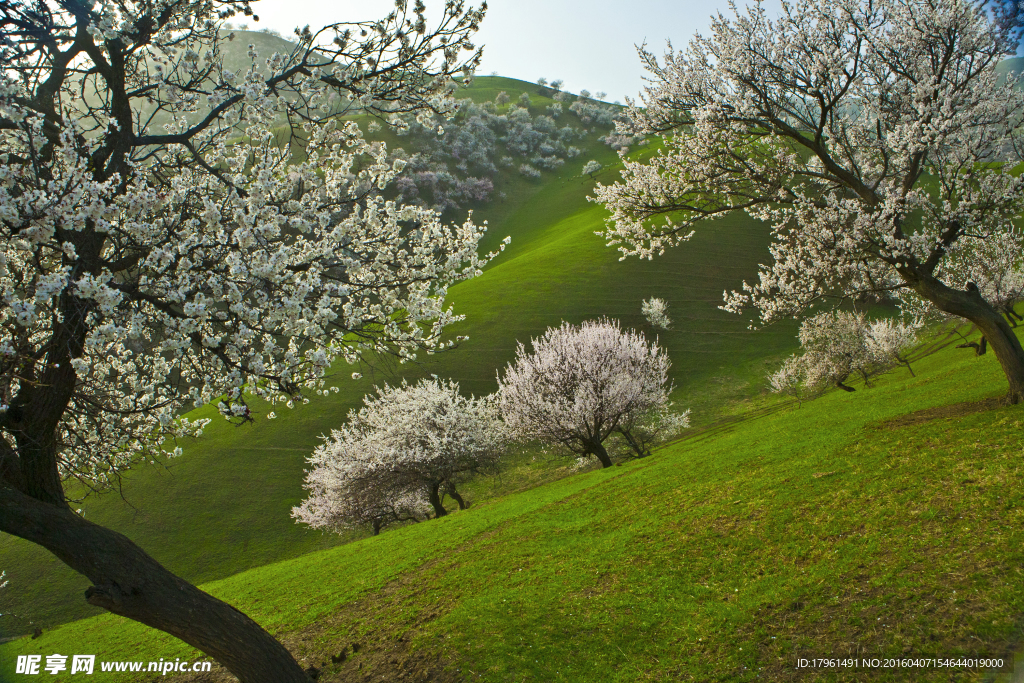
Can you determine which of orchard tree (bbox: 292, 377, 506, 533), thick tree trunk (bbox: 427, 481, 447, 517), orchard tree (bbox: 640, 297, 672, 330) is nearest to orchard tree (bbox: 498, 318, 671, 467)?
orchard tree (bbox: 292, 377, 506, 533)

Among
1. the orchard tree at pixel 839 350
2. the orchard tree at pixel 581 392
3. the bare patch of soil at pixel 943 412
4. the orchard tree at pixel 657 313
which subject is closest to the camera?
the bare patch of soil at pixel 943 412

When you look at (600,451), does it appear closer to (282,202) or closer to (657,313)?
(282,202)

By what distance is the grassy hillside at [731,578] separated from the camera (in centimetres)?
804

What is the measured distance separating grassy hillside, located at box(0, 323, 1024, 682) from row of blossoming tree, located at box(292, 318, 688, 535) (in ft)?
44.6

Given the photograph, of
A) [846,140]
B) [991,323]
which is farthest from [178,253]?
[991,323]

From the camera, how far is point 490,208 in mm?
115688

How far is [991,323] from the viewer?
13633 mm

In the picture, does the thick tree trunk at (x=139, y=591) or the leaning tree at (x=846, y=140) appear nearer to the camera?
the thick tree trunk at (x=139, y=591)

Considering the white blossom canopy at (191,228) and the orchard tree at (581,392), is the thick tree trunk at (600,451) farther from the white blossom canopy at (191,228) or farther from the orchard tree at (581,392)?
the white blossom canopy at (191,228)

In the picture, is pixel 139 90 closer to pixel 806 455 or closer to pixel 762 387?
pixel 806 455

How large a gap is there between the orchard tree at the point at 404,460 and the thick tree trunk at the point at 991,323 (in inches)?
1035

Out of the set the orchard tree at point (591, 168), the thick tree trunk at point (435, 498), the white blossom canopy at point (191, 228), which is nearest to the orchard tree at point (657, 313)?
the thick tree trunk at point (435, 498)

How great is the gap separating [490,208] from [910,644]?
114 meters

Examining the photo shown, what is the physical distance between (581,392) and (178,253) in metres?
26.1
